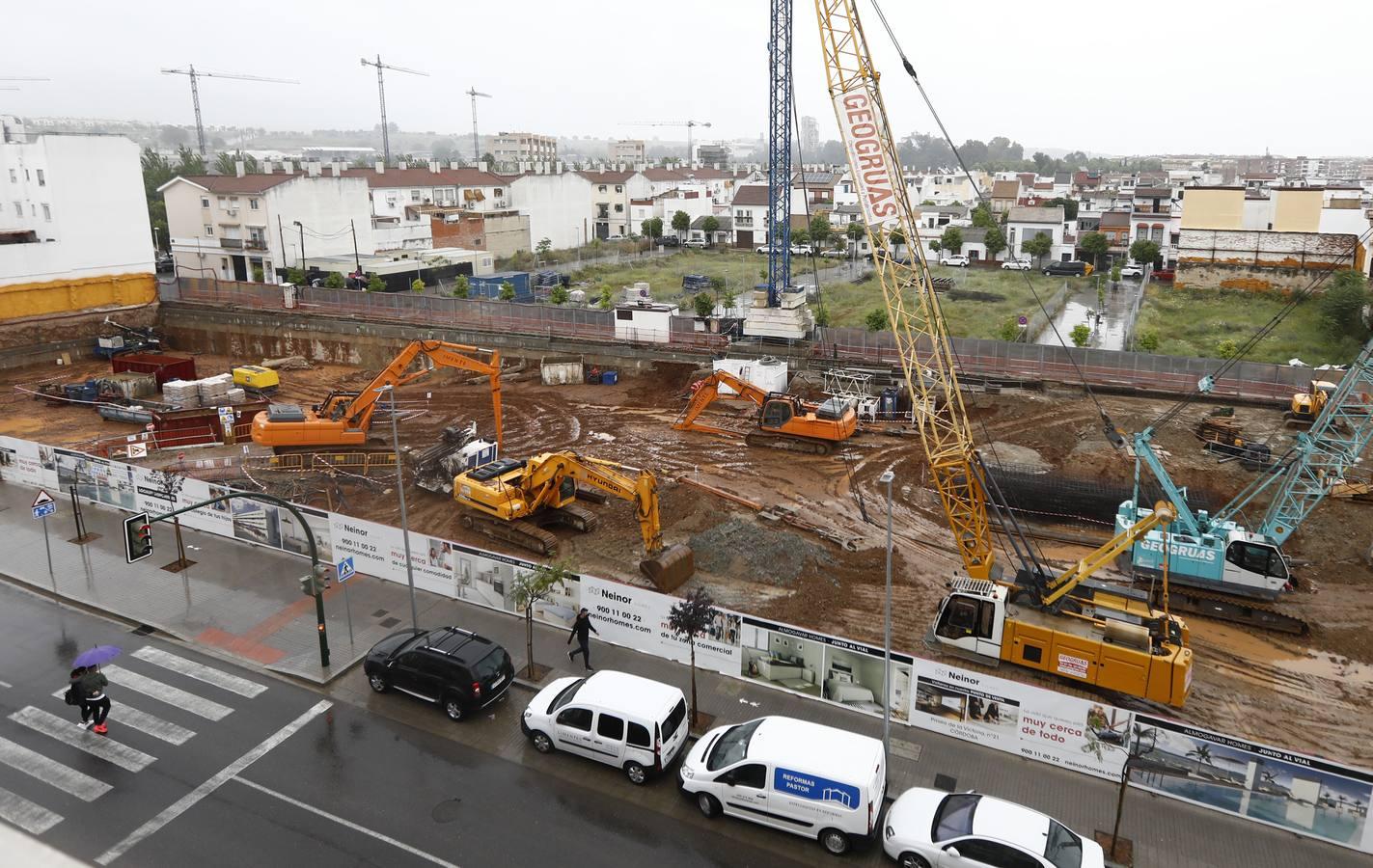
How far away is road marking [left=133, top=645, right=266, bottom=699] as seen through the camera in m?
18.2

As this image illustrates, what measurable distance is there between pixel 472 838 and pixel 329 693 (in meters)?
5.78

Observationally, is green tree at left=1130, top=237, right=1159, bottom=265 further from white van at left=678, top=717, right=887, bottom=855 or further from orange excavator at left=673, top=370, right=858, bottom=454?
white van at left=678, top=717, right=887, bottom=855

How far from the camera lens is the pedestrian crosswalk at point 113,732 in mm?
14953

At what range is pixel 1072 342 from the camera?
4647 cm

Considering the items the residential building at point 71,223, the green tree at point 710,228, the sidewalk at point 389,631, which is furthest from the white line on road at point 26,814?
the green tree at point 710,228

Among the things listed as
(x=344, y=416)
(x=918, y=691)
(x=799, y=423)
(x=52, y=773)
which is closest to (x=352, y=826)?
(x=52, y=773)

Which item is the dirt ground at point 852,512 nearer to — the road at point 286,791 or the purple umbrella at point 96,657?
the road at point 286,791

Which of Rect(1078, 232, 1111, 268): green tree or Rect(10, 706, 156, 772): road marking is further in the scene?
Rect(1078, 232, 1111, 268): green tree

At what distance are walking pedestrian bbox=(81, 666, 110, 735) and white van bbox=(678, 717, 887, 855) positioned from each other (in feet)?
35.8

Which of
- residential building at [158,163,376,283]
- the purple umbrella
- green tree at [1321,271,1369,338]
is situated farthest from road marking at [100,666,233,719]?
green tree at [1321,271,1369,338]

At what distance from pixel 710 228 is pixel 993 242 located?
28696mm

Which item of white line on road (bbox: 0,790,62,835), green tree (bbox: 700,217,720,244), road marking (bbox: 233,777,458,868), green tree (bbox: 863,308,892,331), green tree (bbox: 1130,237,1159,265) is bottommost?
road marking (bbox: 233,777,458,868)

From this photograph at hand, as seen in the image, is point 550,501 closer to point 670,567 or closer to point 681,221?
point 670,567

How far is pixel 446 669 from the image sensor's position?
1708 centimetres
